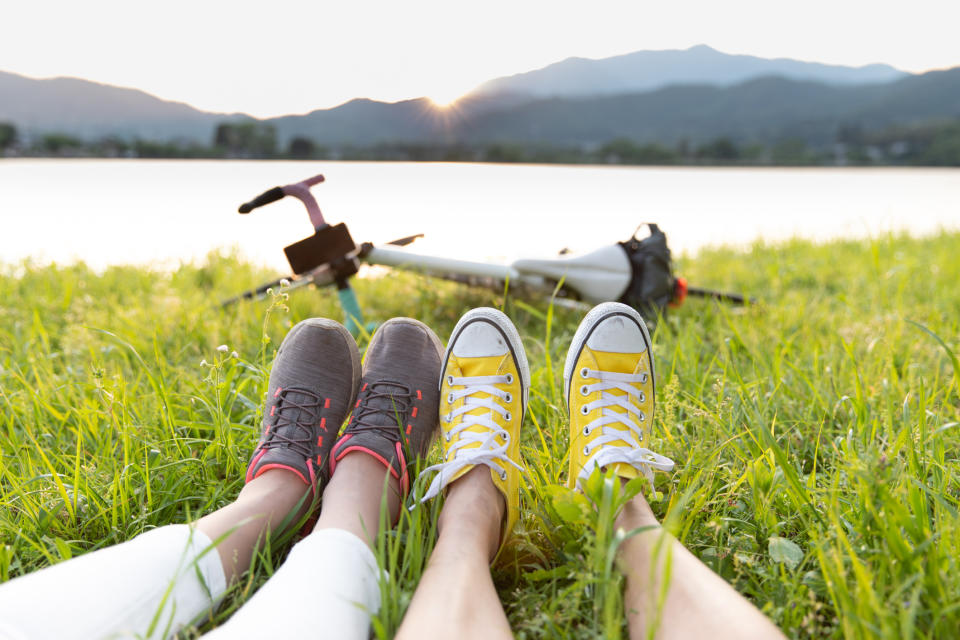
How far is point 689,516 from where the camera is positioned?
1.10m

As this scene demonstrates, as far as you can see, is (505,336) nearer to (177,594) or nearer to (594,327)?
(594,327)

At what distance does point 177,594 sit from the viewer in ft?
2.90

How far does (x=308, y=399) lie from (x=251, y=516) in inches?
13.5

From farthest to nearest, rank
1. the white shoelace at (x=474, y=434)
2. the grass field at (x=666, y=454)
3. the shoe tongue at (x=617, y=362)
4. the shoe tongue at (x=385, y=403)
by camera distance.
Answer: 1. the shoe tongue at (x=617, y=362)
2. the shoe tongue at (x=385, y=403)
3. the white shoelace at (x=474, y=434)
4. the grass field at (x=666, y=454)

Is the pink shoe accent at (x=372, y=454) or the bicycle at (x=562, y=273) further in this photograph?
the bicycle at (x=562, y=273)

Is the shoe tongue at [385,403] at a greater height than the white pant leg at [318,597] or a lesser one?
greater

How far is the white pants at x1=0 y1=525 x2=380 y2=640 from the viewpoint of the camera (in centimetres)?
78

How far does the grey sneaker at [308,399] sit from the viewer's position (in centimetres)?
124

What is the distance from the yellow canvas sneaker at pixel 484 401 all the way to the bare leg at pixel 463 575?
0.04 m

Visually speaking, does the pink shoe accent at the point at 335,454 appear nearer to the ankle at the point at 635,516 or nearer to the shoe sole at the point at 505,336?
the shoe sole at the point at 505,336

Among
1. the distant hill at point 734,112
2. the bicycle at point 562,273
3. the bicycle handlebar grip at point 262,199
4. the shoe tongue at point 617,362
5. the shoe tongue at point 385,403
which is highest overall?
the distant hill at point 734,112

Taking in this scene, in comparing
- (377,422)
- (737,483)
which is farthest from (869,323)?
(377,422)

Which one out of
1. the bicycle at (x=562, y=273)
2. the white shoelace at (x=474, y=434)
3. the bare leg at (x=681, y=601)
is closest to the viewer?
the bare leg at (x=681, y=601)

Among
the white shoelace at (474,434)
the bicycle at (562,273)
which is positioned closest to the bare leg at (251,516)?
the white shoelace at (474,434)
